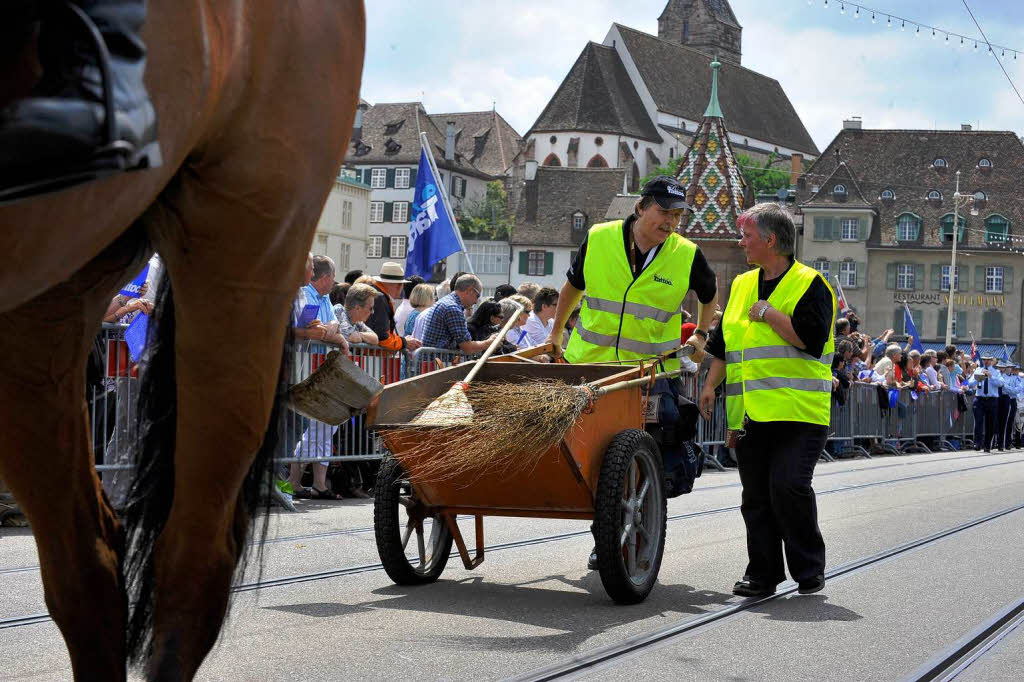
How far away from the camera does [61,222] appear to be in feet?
6.49

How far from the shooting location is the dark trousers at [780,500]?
7.13 meters

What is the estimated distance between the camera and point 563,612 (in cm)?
625

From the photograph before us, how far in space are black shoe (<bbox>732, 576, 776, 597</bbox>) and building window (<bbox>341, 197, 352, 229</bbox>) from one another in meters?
88.0

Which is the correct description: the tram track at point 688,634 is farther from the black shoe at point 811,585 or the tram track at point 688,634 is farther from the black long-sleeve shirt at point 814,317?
the black long-sleeve shirt at point 814,317

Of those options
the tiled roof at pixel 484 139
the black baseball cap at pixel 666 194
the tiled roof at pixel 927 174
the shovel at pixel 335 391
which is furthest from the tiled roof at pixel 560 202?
the shovel at pixel 335 391

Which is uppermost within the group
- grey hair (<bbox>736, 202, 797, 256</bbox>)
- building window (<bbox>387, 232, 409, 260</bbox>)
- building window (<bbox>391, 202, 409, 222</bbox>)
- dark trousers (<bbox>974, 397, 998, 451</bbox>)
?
building window (<bbox>391, 202, 409, 222</bbox>)

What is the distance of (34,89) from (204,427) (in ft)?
4.10

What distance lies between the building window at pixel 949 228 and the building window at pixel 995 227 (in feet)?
5.17

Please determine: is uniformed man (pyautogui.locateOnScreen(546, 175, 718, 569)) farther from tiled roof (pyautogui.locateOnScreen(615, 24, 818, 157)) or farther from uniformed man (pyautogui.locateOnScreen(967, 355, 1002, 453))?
tiled roof (pyautogui.locateOnScreen(615, 24, 818, 157))

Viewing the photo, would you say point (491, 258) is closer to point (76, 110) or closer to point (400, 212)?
point (400, 212)

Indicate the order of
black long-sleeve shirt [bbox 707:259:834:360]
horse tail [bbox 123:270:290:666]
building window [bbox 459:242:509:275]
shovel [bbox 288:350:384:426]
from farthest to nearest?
building window [bbox 459:242:509:275] < black long-sleeve shirt [bbox 707:259:834:360] < shovel [bbox 288:350:384:426] < horse tail [bbox 123:270:290:666]

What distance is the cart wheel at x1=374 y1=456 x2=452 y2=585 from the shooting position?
6.66 metres

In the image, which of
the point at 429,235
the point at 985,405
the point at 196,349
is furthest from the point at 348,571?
the point at 985,405

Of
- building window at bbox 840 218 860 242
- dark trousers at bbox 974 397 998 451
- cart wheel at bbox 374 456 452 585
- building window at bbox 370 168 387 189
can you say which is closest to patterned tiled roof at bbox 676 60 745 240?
dark trousers at bbox 974 397 998 451
